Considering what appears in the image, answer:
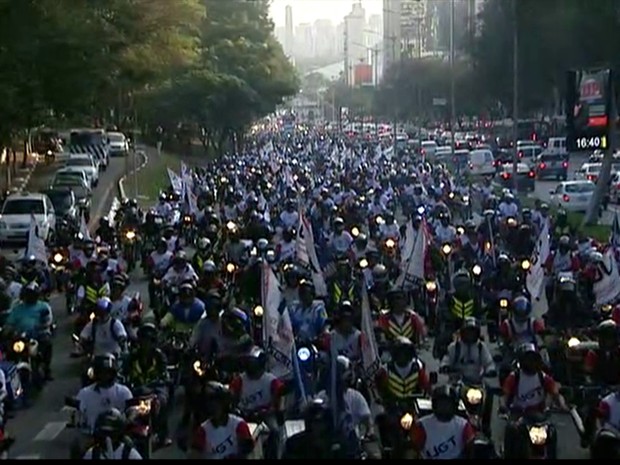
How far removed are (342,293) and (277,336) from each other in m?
4.75

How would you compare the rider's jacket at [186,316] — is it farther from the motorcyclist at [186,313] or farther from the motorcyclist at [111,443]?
the motorcyclist at [111,443]

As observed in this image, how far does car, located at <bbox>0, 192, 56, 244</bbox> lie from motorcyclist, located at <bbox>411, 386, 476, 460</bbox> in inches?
1043

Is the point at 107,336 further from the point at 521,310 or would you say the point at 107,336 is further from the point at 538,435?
the point at 538,435

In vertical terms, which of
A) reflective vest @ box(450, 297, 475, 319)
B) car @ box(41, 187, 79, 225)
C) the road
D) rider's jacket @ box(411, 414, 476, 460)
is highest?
rider's jacket @ box(411, 414, 476, 460)

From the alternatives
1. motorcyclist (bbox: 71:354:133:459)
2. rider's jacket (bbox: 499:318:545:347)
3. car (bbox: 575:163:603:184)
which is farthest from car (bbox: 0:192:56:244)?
motorcyclist (bbox: 71:354:133:459)

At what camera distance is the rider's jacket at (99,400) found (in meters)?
11.7

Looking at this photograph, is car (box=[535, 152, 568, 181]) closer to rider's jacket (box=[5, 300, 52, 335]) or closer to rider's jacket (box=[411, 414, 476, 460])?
rider's jacket (box=[5, 300, 52, 335])

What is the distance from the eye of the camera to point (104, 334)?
1537 centimetres

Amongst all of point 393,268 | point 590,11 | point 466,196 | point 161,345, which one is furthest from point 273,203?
point 161,345

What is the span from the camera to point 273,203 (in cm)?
3806

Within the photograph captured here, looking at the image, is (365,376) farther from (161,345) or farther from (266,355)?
(161,345)

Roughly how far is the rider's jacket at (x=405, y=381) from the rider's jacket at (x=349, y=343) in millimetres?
1129

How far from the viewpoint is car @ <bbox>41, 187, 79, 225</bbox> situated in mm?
39438

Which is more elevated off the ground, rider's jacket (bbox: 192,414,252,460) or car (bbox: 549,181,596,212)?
rider's jacket (bbox: 192,414,252,460)
